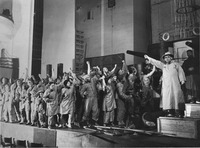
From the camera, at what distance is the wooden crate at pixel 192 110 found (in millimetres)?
3867

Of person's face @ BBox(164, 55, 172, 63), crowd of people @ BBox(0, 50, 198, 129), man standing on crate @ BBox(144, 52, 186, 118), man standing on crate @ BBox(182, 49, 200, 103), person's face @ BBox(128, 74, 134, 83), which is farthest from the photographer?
person's face @ BBox(128, 74, 134, 83)

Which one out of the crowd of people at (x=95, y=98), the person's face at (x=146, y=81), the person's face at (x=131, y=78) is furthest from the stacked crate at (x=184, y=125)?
the person's face at (x=131, y=78)

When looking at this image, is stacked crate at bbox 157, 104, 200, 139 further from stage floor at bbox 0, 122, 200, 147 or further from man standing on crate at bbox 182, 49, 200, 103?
man standing on crate at bbox 182, 49, 200, 103

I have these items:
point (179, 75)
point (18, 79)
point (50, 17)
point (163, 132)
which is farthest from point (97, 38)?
point (163, 132)

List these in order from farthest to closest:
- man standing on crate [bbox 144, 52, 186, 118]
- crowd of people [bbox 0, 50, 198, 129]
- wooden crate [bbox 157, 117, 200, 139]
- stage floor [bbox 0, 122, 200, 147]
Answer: crowd of people [bbox 0, 50, 198, 129] → man standing on crate [bbox 144, 52, 186, 118] → wooden crate [bbox 157, 117, 200, 139] → stage floor [bbox 0, 122, 200, 147]

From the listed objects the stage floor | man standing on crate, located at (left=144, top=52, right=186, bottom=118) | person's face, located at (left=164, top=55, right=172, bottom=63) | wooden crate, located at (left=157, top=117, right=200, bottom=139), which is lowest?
the stage floor

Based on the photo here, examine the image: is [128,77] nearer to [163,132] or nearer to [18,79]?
[163,132]

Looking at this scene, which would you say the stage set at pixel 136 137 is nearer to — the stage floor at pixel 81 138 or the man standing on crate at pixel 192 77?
the stage floor at pixel 81 138

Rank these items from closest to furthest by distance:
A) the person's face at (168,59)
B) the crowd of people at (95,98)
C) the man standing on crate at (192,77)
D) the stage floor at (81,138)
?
the stage floor at (81,138) → the person's face at (168,59) → the man standing on crate at (192,77) → the crowd of people at (95,98)

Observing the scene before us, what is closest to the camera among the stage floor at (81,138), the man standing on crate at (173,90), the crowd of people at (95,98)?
the stage floor at (81,138)

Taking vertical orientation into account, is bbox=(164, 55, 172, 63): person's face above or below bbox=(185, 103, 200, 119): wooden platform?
above

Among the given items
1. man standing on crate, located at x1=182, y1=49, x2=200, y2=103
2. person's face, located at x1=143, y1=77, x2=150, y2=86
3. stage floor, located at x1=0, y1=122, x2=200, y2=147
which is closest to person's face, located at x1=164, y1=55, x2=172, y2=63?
man standing on crate, located at x1=182, y1=49, x2=200, y2=103

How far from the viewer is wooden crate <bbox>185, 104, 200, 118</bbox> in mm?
3867

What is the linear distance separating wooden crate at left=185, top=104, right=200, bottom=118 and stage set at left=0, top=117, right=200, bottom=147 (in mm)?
485
